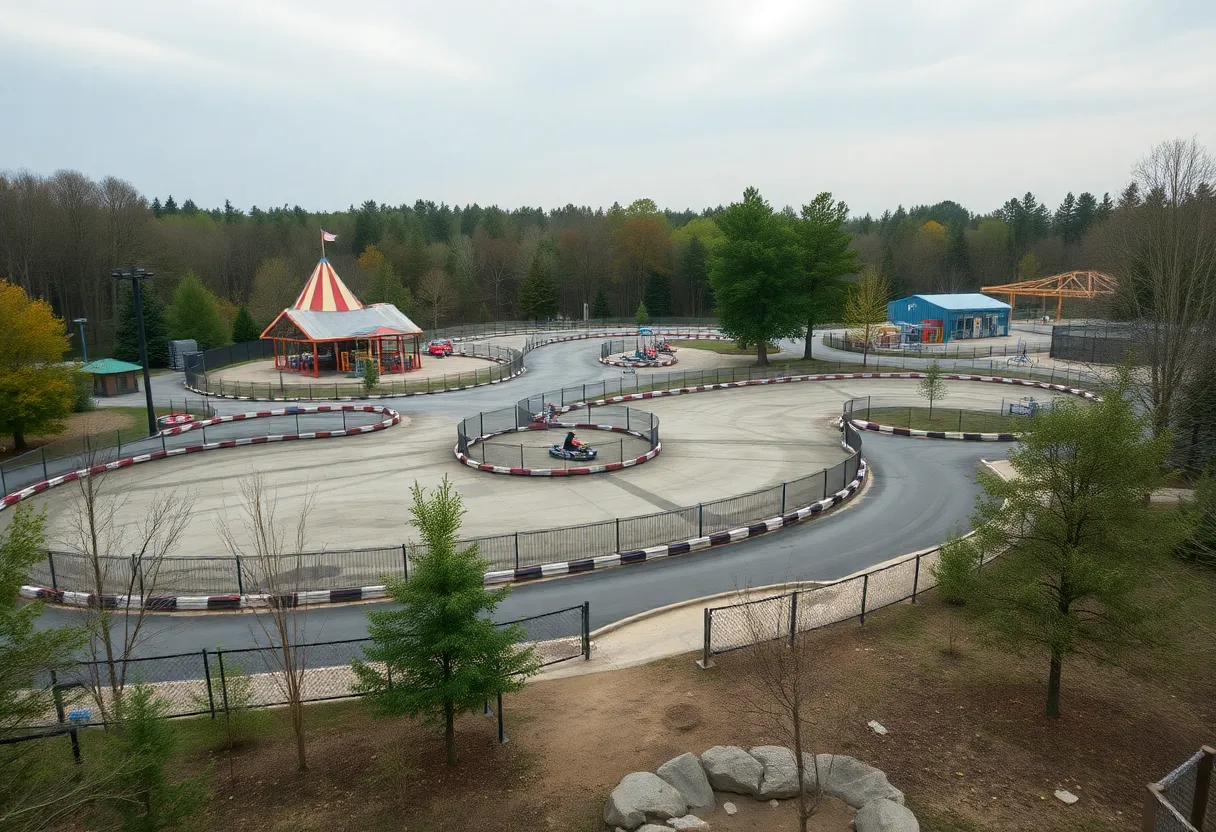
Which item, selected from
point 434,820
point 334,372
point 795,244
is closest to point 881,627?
point 434,820

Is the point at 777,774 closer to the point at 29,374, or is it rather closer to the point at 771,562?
the point at 771,562

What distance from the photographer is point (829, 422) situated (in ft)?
123

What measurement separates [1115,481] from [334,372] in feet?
175

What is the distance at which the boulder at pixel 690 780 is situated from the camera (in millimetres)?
10195

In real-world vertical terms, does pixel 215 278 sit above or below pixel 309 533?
above

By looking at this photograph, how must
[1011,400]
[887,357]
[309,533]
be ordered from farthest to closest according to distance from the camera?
[887,357], [1011,400], [309,533]

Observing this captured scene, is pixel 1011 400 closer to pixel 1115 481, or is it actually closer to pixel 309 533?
pixel 1115 481

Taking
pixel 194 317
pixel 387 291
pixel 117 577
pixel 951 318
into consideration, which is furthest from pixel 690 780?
pixel 387 291

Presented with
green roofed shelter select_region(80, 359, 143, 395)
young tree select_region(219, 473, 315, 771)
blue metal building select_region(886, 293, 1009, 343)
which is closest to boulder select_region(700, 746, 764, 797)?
young tree select_region(219, 473, 315, 771)

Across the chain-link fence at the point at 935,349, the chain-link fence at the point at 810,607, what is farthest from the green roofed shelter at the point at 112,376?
the chain-link fence at the point at 935,349

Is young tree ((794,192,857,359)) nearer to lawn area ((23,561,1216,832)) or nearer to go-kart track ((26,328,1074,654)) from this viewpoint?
go-kart track ((26,328,1074,654))

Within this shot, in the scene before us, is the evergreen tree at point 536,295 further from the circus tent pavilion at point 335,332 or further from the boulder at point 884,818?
the boulder at point 884,818

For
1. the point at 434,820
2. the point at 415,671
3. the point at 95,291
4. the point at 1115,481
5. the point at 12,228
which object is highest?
the point at 12,228

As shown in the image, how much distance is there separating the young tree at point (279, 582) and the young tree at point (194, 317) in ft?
152
